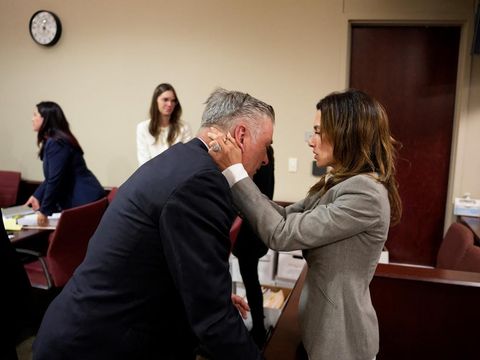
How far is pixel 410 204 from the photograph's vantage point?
344 centimetres

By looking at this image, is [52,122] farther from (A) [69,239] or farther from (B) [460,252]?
(B) [460,252]

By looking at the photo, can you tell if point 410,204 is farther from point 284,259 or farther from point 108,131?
point 108,131

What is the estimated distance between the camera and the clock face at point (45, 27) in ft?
11.9

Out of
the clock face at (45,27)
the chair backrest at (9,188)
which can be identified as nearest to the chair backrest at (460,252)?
the clock face at (45,27)

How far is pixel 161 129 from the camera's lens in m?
3.02

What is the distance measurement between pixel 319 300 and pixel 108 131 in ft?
10.4

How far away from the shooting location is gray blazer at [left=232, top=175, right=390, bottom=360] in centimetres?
95

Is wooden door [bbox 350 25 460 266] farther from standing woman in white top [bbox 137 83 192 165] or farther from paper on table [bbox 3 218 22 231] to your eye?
paper on table [bbox 3 218 22 231]

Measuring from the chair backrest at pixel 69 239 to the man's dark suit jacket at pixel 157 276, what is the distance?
1218 millimetres

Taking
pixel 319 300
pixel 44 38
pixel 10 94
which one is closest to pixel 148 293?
pixel 319 300

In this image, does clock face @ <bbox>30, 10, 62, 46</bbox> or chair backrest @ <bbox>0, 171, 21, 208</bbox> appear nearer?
clock face @ <bbox>30, 10, 62, 46</bbox>

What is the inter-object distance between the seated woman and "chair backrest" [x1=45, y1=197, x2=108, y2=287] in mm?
334

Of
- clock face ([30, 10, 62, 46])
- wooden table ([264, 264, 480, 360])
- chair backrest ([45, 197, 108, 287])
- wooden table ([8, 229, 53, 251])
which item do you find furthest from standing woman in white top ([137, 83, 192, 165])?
wooden table ([264, 264, 480, 360])

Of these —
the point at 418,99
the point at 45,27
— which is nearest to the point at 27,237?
the point at 45,27
